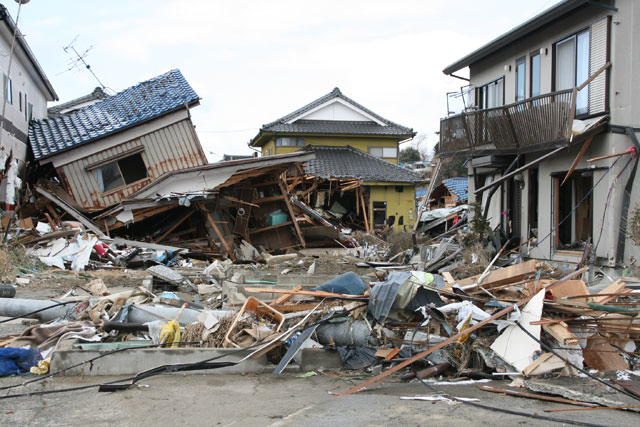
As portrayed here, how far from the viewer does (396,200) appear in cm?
2859

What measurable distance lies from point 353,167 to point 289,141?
436cm

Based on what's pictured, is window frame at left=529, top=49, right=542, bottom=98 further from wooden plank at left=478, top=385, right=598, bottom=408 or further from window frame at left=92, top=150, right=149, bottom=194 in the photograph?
window frame at left=92, top=150, right=149, bottom=194

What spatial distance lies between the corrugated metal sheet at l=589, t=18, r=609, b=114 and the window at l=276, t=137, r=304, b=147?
2043 cm

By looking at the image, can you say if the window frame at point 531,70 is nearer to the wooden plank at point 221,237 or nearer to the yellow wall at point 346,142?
the wooden plank at point 221,237

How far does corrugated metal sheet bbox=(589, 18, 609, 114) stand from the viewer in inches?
450

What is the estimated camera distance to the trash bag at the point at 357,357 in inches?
Answer: 256

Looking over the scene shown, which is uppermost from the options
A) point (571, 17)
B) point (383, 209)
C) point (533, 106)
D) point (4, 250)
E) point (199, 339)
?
point (571, 17)

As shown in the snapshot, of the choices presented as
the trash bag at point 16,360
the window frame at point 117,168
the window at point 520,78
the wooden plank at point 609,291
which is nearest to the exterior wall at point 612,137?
the window at point 520,78

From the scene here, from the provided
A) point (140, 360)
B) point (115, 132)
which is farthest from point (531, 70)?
point (140, 360)

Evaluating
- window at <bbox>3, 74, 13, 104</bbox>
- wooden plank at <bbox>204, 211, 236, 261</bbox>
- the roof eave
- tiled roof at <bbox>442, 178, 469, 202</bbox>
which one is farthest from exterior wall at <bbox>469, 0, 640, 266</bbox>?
tiled roof at <bbox>442, 178, 469, 202</bbox>

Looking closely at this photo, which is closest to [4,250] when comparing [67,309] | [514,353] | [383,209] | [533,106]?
[67,309]

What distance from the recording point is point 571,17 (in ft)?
41.0

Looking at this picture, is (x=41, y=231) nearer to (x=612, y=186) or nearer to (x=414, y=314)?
(x=414, y=314)

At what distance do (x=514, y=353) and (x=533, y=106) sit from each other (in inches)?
324
